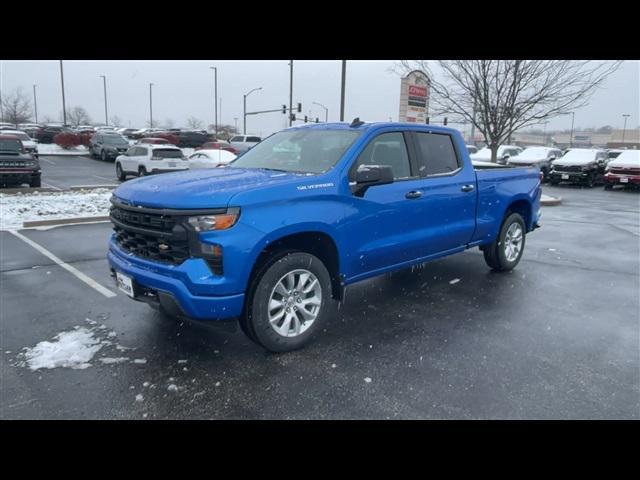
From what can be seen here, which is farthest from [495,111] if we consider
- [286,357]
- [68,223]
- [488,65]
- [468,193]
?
[286,357]

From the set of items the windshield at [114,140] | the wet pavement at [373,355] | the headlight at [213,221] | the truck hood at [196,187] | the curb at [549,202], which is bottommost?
the wet pavement at [373,355]

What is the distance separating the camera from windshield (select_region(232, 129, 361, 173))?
181 inches

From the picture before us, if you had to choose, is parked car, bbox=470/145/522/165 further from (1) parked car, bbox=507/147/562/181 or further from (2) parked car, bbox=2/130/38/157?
(2) parked car, bbox=2/130/38/157

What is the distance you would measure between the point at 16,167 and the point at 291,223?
14603mm

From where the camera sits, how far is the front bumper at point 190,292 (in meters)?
3.54

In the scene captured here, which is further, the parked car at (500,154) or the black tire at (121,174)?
the parked car at (500,154)

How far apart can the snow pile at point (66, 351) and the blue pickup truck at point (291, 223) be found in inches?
23.9

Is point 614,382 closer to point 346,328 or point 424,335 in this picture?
point 424,335

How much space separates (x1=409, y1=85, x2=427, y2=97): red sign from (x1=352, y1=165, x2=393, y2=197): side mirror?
1146 centimetres

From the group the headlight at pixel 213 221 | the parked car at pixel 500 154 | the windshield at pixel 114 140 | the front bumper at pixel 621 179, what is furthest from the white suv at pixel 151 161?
the front bumper at pixel 621 179

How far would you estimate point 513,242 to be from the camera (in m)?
6.92

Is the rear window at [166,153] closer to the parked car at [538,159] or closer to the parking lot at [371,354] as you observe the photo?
the parking lot at [371,354]

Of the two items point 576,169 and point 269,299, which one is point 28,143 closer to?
point 576,169

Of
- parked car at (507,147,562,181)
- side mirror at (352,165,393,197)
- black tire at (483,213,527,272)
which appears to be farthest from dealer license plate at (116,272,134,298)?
parked car at (507,147,562,181)
